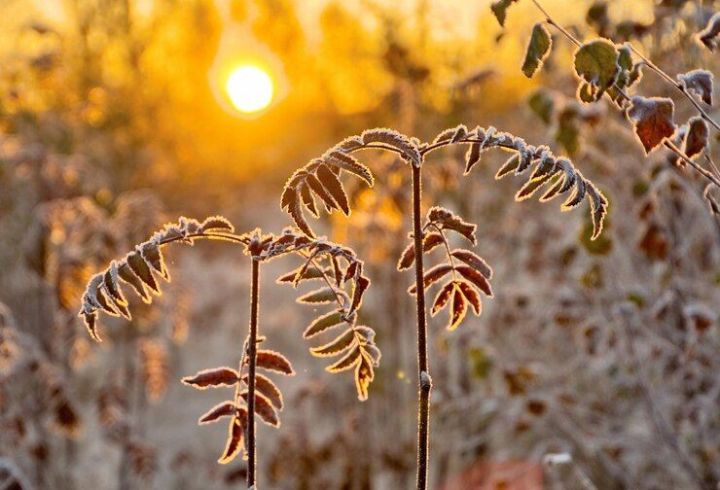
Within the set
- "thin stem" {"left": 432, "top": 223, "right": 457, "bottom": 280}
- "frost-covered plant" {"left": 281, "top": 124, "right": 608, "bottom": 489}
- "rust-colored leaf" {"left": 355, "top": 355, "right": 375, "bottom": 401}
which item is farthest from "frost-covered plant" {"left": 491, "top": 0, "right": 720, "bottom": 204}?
"rust-colored leaf" {"left": 355, "top": 355, "right": 375, "bottom": 401}

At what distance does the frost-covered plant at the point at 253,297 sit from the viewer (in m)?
1.26

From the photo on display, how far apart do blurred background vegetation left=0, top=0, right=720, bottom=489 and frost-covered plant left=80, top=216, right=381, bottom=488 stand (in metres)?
0.90

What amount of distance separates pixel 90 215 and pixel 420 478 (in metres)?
2.95

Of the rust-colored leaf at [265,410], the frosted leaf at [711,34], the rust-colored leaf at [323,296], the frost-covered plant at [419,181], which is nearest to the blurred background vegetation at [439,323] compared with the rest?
the frosted leaf at [711,34]

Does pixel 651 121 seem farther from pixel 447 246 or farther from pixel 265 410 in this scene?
pixel 265 410

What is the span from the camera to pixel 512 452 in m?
5.71

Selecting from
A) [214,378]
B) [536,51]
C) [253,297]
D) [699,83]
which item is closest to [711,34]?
[699,83]

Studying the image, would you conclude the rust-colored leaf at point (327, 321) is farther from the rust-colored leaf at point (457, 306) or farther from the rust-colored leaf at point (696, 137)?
the rust-colored leaf at point (696, 137)

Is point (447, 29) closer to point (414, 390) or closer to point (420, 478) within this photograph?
point (414, 390)

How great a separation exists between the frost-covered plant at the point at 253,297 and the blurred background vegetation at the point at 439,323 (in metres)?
0.90

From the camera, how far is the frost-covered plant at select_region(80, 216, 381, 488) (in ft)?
4.14

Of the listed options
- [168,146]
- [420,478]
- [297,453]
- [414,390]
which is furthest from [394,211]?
[168,146]

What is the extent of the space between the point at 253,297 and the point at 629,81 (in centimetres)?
73

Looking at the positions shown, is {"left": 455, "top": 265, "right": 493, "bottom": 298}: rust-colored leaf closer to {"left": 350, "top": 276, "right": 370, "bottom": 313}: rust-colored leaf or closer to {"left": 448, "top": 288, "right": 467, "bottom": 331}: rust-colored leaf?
{"left": 448, "top": 288, "right": 467, "bottom": 331}: rust-colored leaf
